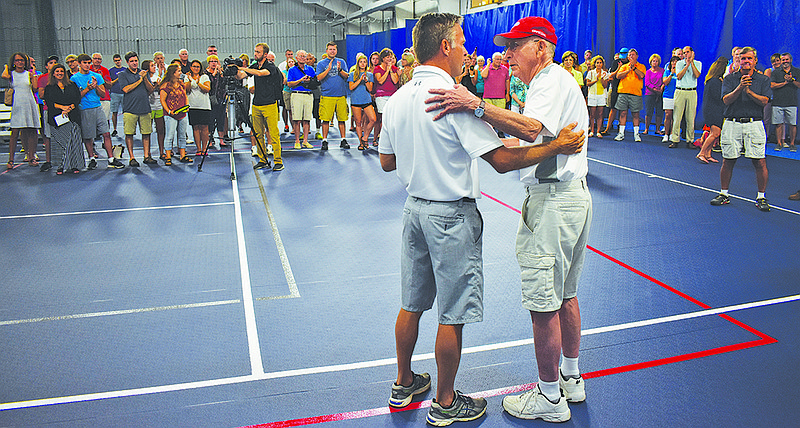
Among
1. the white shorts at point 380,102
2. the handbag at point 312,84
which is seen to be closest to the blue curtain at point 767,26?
the white shorts at point 380,102

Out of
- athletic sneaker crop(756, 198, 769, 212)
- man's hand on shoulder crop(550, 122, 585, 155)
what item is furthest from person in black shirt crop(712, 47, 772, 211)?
man's hand on shoulder crop(550, 122, 585, 155)

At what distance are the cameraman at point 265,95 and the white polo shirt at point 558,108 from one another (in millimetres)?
6882

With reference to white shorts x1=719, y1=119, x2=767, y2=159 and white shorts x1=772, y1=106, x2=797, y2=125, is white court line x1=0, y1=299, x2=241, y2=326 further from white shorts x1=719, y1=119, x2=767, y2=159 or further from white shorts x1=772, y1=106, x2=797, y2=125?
white shorts x1=772, y1=106, x2=797, y2=125

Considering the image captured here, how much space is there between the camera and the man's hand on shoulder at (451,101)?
7.84ft

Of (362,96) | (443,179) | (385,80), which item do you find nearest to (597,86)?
(385,80)

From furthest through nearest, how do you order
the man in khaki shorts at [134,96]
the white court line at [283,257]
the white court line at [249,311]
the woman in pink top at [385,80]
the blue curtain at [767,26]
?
the woman in pink top at [385,80]
the blue curtain at [767,26]
the man in khaki shorts at [134,96]
the white court line at [283,257]
the white court line at [249,311]

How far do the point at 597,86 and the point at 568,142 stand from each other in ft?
38.6

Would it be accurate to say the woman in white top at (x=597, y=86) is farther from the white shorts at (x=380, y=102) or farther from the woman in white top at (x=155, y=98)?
the woman in white top at (x=155, y=98)

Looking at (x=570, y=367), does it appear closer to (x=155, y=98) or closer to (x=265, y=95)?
(x=265, y=95)

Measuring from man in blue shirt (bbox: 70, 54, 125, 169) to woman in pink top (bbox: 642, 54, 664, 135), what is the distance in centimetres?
1087

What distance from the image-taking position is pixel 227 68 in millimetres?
8773

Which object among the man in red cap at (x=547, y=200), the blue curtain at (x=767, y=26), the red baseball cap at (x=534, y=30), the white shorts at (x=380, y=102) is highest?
the blue curtain at (x=767, y=26)

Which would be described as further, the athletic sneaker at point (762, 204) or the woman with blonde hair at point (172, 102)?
the woman with blonde hair at point (172, 102)

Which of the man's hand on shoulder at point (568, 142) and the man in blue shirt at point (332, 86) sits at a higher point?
the man in blue shirt at point (332, 86)
